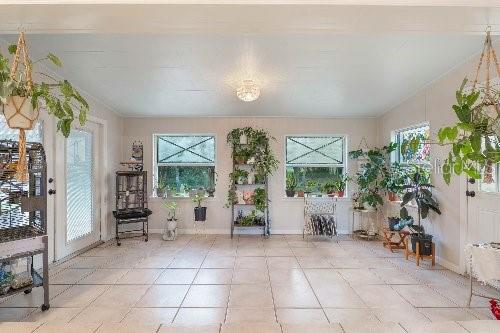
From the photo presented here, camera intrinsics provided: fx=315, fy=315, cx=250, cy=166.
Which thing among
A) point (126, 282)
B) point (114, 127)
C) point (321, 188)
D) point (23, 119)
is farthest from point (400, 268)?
point (114, 127)

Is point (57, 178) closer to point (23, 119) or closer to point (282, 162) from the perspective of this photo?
point (23, 119)

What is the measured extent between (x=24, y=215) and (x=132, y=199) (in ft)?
7.89

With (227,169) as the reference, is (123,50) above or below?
above

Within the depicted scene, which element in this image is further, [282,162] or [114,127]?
[282,162]

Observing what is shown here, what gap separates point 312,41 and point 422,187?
99.0 inches

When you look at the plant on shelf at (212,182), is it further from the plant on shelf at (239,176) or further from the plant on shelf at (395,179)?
the plant on shelf at (395,179)

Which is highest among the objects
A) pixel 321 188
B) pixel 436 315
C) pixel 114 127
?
pixel 114 127

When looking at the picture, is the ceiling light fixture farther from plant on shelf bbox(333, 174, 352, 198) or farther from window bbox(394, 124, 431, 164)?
plant on shelf bbox(333, 174, 352, 198)

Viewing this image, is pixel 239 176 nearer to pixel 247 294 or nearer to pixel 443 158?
pixel 247 294

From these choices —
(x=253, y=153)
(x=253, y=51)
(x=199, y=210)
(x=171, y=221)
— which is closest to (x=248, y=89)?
(x=253, y=51)

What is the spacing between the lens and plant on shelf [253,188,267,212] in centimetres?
552

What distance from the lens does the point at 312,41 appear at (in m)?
2.94

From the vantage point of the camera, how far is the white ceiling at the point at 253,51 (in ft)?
5.37

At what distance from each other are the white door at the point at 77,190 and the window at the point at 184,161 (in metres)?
1.18
